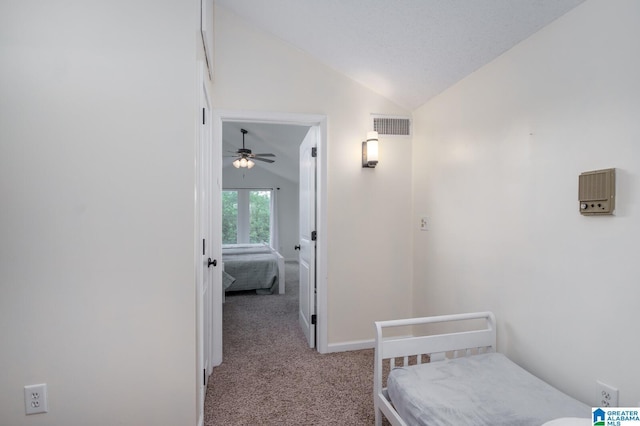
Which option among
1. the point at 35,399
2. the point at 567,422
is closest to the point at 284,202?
the point at 35,399

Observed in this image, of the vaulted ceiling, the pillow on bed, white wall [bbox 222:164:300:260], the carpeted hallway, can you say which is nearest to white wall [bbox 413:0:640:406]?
the vaulted ceiling

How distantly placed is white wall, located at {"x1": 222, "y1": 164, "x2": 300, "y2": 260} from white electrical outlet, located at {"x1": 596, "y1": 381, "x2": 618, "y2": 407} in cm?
702

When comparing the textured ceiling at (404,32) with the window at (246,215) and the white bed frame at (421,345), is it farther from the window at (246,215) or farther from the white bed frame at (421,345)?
the window at (246,215)

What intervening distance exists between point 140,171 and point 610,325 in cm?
221

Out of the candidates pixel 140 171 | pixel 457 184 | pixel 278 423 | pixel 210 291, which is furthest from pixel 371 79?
pixel 278 423

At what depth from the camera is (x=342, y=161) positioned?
2836mm

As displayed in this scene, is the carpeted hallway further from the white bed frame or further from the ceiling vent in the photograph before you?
the ceiling vent

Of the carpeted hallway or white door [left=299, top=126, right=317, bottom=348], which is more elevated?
white door [left=299, top=126, right=317, bottom=348]

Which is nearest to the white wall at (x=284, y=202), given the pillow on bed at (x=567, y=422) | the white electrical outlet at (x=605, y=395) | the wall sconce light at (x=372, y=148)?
the wall sconce light at (x=372, y=148)

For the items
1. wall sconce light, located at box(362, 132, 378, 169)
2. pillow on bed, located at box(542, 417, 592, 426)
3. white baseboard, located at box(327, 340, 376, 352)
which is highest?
wall sconce light, located at box(362, 132, 378, 169)

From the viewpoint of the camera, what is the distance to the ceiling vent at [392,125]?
291 cm

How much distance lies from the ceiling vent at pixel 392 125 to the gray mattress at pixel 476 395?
1.94 metres

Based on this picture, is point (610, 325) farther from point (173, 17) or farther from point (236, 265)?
point (236, 265)

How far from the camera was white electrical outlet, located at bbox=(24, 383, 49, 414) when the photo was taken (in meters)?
1.45
